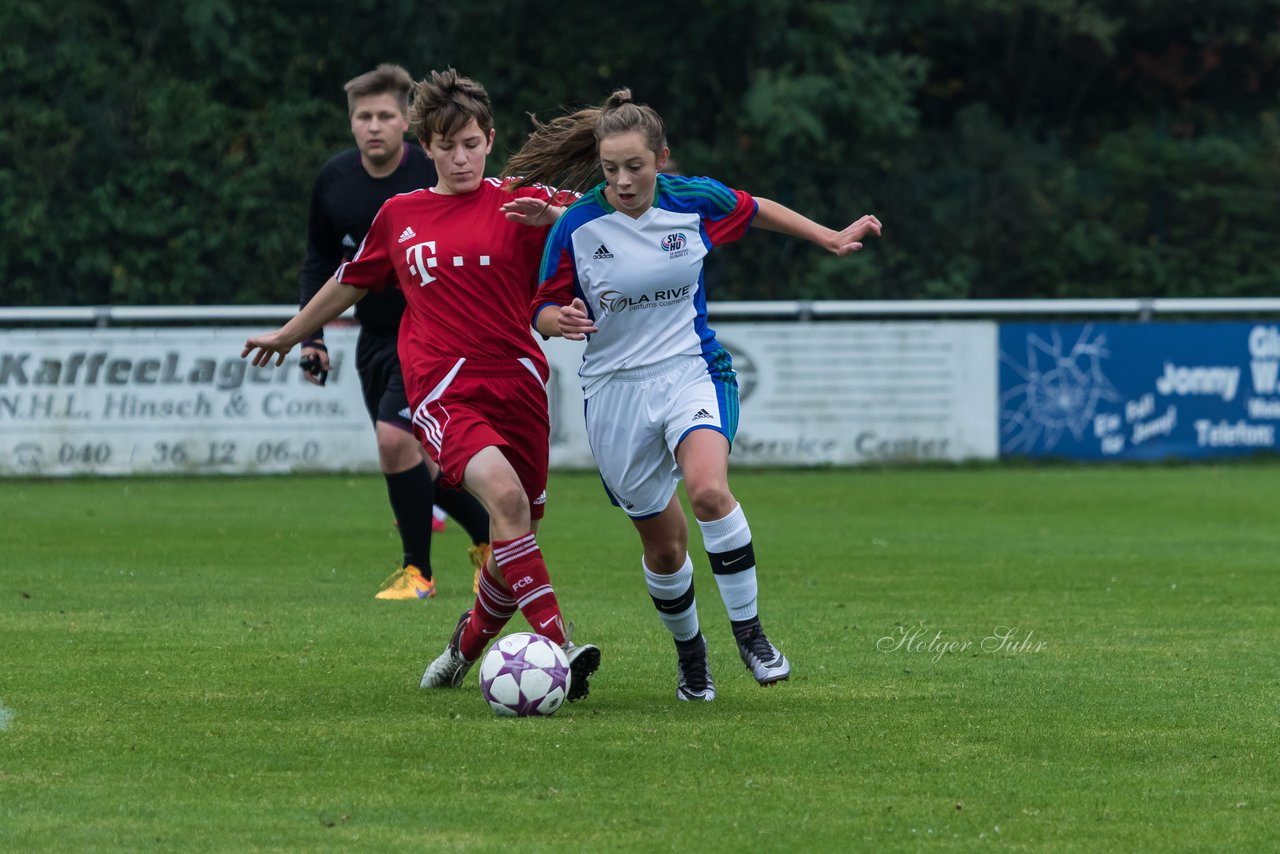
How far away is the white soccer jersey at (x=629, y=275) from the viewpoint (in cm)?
630

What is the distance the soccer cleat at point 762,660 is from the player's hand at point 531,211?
147 cm

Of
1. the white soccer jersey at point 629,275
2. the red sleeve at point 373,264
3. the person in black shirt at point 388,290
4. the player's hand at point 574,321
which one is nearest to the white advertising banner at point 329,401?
the person in black shirt at point 388,290

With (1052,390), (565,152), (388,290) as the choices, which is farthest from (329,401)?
(565,152)

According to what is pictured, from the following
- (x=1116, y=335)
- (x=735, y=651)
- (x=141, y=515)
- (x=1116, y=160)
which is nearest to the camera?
(x=735, y=651)

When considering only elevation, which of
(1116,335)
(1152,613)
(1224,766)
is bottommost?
(1116,335)

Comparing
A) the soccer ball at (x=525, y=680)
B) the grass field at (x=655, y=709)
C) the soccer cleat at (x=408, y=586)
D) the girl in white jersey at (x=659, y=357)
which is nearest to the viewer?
the grass field at (x=655, y=709)

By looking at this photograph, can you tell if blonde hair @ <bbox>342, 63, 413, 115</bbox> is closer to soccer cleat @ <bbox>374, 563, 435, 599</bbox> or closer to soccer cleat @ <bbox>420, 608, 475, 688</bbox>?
soccer cleat @ <bbox>374, 563, 435, 599</bbox>

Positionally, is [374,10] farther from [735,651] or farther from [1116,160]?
[735,651]

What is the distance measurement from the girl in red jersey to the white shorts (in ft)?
1.02

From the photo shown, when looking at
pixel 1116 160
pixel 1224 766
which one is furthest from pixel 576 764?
pixel 1116 160

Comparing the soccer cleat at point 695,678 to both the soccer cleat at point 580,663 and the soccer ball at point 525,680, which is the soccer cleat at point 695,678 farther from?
the soccer ball at point 525,680

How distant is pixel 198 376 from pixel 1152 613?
1124 cm

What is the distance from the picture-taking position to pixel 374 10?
1050 inches

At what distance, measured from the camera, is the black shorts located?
9.48m
